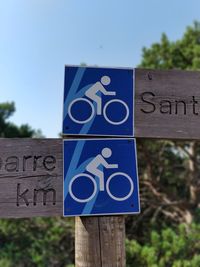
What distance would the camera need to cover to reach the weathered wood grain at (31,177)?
2.85 ft

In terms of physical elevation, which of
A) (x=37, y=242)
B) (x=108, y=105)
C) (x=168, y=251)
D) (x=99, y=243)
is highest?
(x=108, y=105)

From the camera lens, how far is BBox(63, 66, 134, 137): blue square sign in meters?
0.91

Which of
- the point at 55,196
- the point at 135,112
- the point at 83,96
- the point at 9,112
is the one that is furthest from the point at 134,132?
the point at 9,112

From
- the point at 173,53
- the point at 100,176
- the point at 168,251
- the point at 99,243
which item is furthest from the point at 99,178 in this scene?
the point at 173,53

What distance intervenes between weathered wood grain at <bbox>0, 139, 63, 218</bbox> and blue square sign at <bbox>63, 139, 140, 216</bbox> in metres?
0.03

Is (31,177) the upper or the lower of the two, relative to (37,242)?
upper

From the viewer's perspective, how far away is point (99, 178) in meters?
0.87

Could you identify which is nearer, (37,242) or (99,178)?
(99,178)

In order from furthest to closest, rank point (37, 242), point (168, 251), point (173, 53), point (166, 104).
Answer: point (173, 53), point (37, 242), point (168, 251), point (166, 104)

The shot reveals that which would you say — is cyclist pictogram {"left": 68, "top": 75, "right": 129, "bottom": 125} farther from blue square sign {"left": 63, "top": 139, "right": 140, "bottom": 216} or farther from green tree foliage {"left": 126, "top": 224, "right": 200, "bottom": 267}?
green tree foliage {"left": 126, "top": 224, "right": 200, "bottom": 267}

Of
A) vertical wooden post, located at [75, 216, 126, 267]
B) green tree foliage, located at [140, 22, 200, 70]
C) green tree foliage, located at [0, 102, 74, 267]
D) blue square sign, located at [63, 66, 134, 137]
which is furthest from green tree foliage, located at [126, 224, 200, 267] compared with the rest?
green tree foliage, located at [140, 22, 200, 70]

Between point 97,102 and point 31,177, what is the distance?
26 cm

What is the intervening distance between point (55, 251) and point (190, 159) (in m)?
1.80

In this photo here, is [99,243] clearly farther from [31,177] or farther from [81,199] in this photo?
[31,177]
